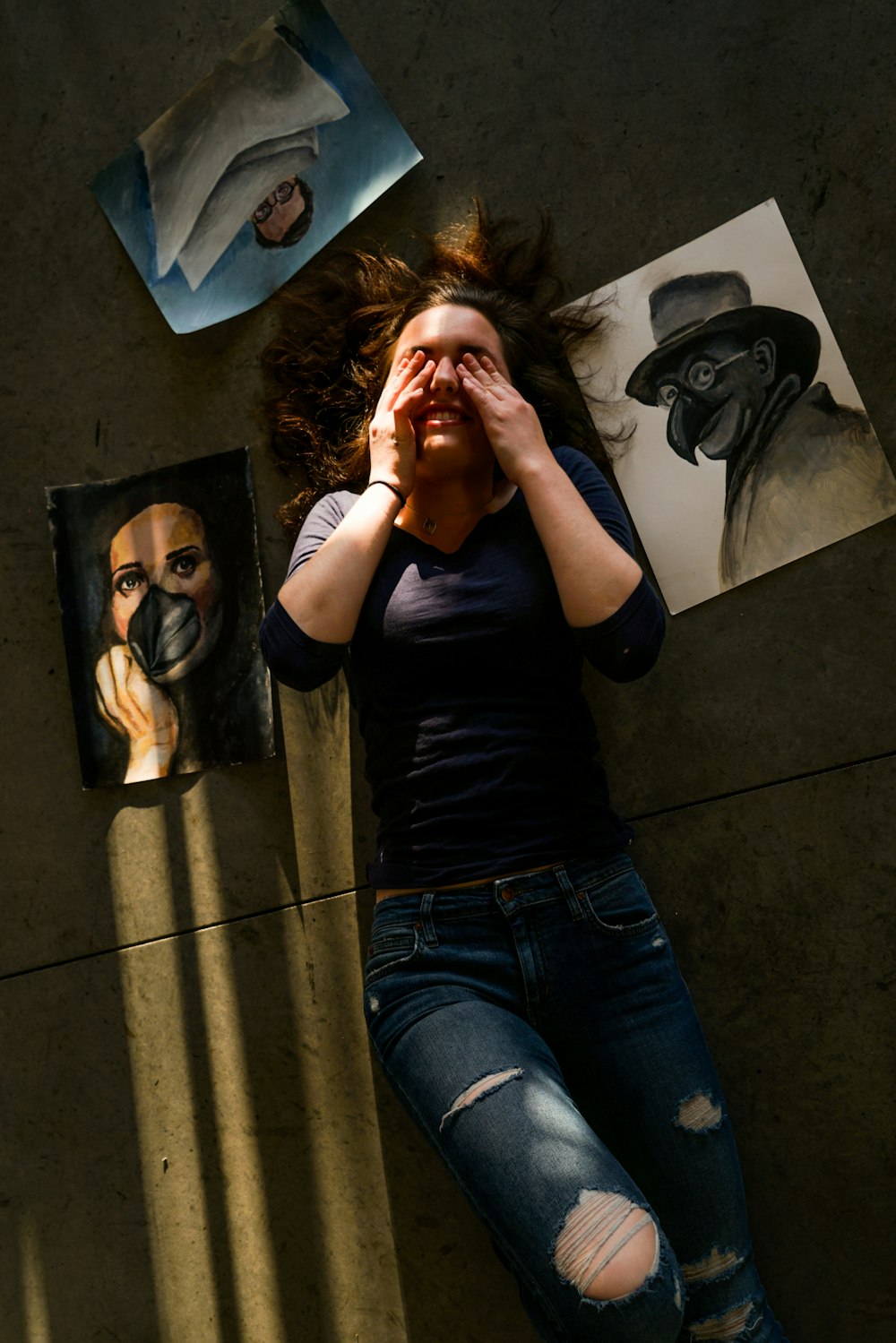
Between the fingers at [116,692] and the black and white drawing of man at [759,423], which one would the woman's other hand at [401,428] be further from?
the fingers at [116,692]

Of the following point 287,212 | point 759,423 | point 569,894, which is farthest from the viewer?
point 287,212

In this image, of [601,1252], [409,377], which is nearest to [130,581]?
[409,377]

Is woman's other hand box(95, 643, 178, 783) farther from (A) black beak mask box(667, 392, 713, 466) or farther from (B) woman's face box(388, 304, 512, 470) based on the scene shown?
(A) black beak mask box(667, 392, 713, 466)

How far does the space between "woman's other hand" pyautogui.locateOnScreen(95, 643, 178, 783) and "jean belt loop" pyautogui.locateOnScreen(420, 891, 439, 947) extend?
751 millimetres

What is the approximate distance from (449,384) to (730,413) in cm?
58

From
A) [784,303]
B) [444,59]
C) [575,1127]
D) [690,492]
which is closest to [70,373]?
[444,59]

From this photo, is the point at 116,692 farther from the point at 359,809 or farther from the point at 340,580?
the point at 340,580

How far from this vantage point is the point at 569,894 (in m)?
1.47

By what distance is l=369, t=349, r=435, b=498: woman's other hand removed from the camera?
162 cm

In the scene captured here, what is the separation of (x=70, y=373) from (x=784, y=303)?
1.43 metres

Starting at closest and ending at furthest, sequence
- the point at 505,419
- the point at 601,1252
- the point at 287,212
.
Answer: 1. the point at 601,1252
2. the point at 505,419
3. the point at 287,212

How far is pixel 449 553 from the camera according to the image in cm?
162

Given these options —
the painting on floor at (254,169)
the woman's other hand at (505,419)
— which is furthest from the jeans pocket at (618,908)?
the painting on floor at (254,169)

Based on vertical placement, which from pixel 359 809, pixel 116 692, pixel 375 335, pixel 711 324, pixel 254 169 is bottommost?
pixel 359 809
